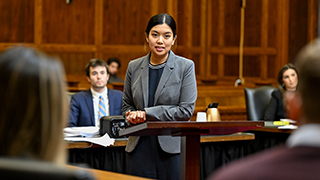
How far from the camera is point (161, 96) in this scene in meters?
2.69

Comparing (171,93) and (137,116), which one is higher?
(171,93)

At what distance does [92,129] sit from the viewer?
3947mm

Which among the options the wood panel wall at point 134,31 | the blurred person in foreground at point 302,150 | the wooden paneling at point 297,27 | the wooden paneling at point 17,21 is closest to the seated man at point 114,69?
the wood panel wall at point 134,31

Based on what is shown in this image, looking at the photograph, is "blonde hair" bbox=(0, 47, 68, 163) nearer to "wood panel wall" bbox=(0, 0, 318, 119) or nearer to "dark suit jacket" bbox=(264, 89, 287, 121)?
"dark suit jacket" bbox=(264, 89, 287, 121)

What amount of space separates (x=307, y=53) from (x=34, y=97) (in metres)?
0.56

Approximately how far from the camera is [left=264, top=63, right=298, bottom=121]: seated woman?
5395 mm

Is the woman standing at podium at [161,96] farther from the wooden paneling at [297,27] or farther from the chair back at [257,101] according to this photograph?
the wooden paneling at [297,27]

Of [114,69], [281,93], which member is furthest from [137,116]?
[114,69]

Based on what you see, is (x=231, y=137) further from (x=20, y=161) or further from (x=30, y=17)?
(x=30, y=17)

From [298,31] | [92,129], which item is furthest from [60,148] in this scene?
[298,31]

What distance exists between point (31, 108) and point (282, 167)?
1.68ft

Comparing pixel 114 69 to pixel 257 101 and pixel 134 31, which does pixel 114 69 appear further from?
pixel 257 101

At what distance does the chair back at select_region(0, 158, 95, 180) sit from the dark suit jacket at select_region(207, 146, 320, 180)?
0.27m

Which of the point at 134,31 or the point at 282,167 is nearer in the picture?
the point at 282,167
